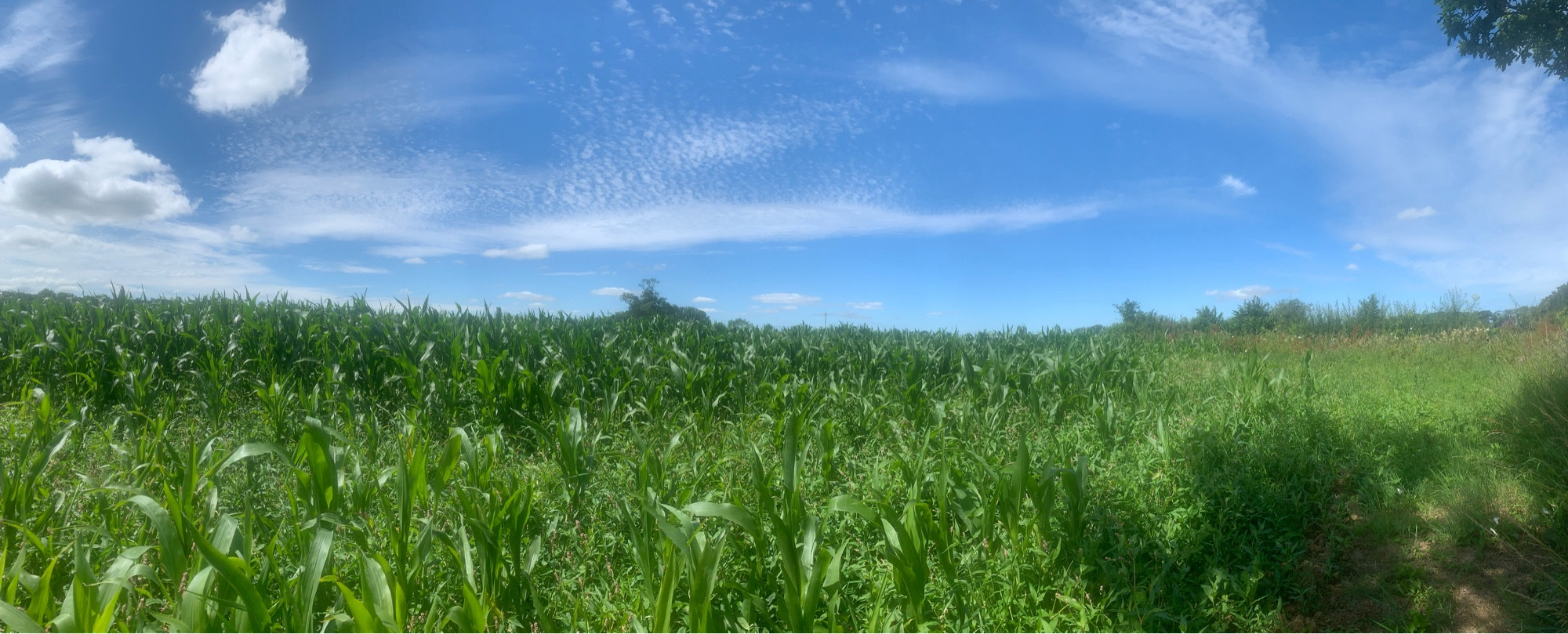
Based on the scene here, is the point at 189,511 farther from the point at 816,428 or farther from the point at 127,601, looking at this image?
the point at 816,428

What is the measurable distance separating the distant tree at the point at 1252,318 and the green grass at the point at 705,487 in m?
15.9

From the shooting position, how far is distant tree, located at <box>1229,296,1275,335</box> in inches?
933

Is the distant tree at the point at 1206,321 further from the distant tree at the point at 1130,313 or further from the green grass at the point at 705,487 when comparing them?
the green grass at the point at 705,487

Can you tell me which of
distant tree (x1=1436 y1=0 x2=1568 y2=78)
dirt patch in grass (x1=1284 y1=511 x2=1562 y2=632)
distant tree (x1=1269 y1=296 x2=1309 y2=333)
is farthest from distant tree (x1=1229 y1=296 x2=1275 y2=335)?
dirt patch in grass (x1=1284 y1=511 x2=1562 y2=632)

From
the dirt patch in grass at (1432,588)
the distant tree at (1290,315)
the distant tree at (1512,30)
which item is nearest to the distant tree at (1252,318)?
the distant tree at (1290,315)

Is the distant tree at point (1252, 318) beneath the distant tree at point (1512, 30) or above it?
beneath

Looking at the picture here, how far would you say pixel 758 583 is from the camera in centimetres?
299

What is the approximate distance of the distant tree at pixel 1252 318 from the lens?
23703 mm

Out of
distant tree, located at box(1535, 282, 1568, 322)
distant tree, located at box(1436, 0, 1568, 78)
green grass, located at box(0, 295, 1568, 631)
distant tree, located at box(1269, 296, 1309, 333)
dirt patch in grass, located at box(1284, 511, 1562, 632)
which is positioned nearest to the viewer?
green grass, located at box(0, 295, 1568, 631)

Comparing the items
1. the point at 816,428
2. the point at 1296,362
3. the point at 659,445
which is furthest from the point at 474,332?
the point at 1296,362

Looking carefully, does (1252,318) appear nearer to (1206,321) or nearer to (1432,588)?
(1206,321)

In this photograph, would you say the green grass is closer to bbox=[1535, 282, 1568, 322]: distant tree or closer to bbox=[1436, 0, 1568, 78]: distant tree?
bbox=[1436, 0, 1568, 78]: distant tree

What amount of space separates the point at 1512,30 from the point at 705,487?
15.4 meters

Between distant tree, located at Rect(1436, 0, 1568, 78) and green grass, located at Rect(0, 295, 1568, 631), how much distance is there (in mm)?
6366
